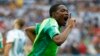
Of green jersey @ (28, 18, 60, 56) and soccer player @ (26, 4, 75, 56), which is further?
green jersey @ (28, 18, 60, 56)

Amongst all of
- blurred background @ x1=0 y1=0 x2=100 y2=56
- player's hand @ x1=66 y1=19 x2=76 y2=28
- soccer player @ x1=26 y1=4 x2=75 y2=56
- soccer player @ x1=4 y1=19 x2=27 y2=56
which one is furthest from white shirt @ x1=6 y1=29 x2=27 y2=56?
blurred background @ x1=0 y1=0 x2=100 y2=56

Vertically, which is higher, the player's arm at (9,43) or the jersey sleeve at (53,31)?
the jersey sleeve at (53,31)

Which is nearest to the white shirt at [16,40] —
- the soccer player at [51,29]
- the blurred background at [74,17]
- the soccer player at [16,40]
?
the soccer player at [16,40]

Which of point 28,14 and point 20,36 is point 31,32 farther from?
point 28,14

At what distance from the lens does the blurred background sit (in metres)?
17.5

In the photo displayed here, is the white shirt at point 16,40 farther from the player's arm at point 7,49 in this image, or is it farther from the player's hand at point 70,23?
the player's hand at point 70,23

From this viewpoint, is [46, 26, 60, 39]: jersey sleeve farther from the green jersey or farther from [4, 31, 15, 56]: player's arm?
[4, 31, 15, 56]: player's arm

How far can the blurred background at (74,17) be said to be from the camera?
17.5 m

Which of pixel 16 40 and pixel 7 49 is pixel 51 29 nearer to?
pixel 7 49

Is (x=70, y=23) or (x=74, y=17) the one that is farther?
(x=74, y=17)

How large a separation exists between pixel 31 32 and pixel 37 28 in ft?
1.13

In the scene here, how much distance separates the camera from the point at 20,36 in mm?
9328

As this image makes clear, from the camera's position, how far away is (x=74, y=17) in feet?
60.7

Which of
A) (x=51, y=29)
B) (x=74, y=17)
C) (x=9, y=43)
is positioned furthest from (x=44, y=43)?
(x=74, y=17)
